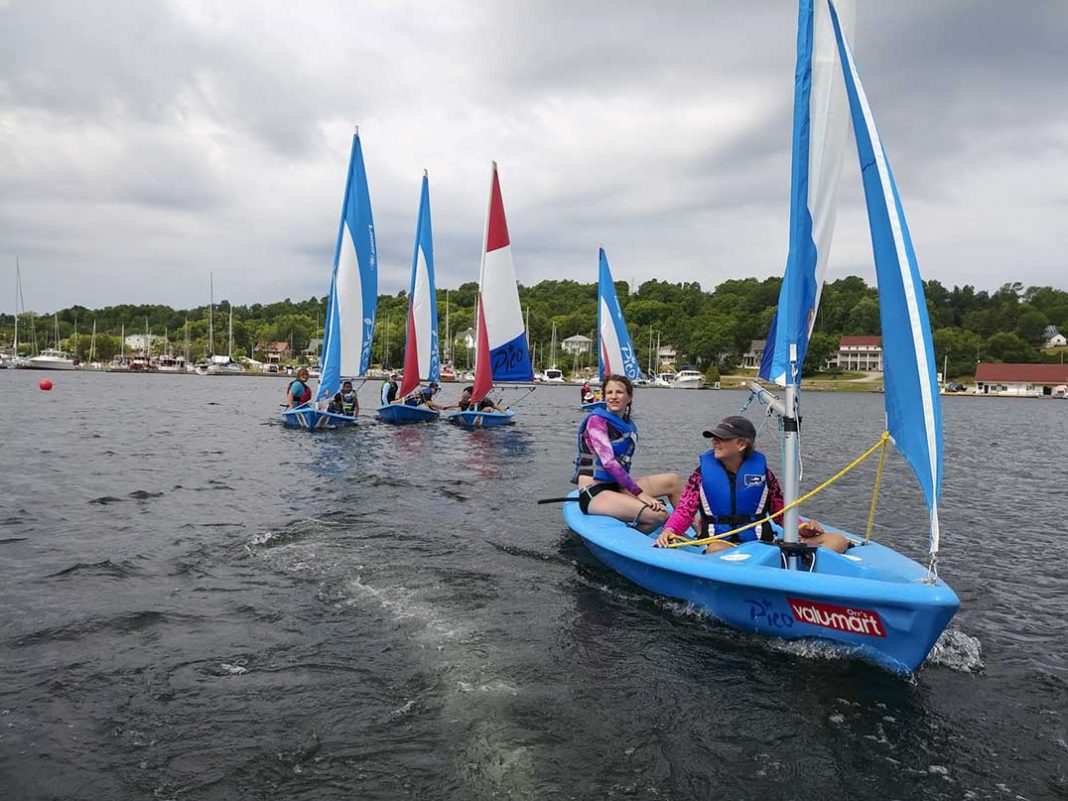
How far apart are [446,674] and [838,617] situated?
2759 mm

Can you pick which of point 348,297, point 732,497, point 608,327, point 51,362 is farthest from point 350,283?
point 51,362

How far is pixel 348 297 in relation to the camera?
23062 mm

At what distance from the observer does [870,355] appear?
116 m

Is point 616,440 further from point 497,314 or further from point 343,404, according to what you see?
point 343,404

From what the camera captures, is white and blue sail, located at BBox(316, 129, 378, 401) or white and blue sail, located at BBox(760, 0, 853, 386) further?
white and blue sail, located at BBox(316, 129, 378, 401)

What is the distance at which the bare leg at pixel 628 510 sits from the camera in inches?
302

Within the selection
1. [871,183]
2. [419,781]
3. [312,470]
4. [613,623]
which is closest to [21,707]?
[419,781]

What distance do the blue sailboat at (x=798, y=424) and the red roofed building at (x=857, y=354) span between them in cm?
11824

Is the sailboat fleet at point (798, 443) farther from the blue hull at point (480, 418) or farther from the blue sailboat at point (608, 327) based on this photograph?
the blue sailboat at point (608, 327)

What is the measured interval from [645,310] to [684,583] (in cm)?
14072

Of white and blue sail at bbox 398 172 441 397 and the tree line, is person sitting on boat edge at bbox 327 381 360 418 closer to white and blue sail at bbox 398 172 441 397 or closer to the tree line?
white and blue sail at bbox 398 172 441 397

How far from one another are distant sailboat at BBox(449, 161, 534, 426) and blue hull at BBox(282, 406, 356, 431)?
3937 millimetres

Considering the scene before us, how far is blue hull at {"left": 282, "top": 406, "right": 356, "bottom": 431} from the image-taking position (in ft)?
71.2

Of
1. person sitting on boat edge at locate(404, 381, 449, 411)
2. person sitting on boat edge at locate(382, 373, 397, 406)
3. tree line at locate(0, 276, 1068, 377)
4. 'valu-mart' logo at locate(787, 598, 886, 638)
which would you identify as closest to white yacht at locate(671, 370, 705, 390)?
tree line at locate(0, 276, 1068, 377)
